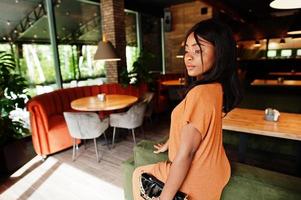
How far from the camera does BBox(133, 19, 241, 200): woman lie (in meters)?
0.87

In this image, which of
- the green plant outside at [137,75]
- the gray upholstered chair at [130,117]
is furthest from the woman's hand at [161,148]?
the green plant outside at [137,75]

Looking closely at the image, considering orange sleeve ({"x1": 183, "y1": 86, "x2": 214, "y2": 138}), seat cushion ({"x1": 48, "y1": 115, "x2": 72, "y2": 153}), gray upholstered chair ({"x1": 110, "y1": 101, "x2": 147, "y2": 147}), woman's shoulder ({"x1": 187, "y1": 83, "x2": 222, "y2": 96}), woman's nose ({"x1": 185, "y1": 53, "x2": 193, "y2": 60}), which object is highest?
woman's nose ({"x1": 185, "y1": 53, "x2": 193, "y2": 60})

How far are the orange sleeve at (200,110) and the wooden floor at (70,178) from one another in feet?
6.02

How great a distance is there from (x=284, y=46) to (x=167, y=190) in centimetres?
1000

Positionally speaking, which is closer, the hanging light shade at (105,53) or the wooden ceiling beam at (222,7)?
the hanging light shade at (105,53)

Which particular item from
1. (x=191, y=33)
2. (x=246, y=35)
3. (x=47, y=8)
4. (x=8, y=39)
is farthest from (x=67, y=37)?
(x=246, y=35)

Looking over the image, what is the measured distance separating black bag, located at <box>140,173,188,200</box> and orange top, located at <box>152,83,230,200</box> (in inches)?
1.6

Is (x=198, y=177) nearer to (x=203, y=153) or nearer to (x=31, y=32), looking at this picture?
(x=203, y=153)

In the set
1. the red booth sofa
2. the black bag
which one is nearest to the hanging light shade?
the red booth sofa

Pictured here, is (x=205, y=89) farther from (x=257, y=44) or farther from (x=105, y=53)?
(x=257, y=44)

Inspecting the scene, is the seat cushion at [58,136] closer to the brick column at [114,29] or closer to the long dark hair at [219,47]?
the brick column at [114,29]

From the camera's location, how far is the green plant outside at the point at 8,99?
113 inches

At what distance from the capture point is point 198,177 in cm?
97

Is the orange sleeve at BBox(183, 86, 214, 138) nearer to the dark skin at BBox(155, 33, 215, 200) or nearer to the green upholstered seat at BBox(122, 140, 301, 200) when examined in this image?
the dark skin at BBox(155, 33, 215, 200)
